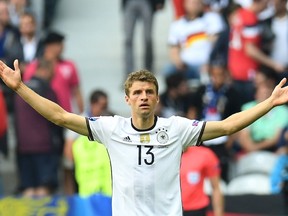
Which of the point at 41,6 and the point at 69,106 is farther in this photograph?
the point at 41,6

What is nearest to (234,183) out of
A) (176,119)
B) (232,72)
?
(232,72)

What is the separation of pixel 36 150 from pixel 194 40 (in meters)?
3.08

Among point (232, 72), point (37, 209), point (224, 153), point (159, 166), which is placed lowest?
point (159, 166)

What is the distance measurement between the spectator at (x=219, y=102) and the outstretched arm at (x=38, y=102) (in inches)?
219

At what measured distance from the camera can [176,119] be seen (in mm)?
8555

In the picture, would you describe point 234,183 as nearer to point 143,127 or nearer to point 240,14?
point 240,14

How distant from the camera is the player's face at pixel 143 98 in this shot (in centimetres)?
824

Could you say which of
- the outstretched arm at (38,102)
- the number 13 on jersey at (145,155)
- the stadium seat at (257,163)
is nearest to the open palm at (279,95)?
the number 13 on jersey at (145,155)

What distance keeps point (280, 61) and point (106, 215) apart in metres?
4.45

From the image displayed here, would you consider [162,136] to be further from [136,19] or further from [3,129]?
[136,19]

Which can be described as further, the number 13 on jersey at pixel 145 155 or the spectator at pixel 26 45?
the spectator at pixel 26 45

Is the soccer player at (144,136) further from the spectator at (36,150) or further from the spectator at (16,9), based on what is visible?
the spectator at (16,9)

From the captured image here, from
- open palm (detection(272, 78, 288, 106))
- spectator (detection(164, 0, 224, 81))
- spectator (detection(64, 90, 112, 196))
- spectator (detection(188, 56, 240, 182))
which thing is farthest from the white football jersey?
spectator (detection(164, 0, 224, 81))

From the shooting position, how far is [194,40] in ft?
50.7
